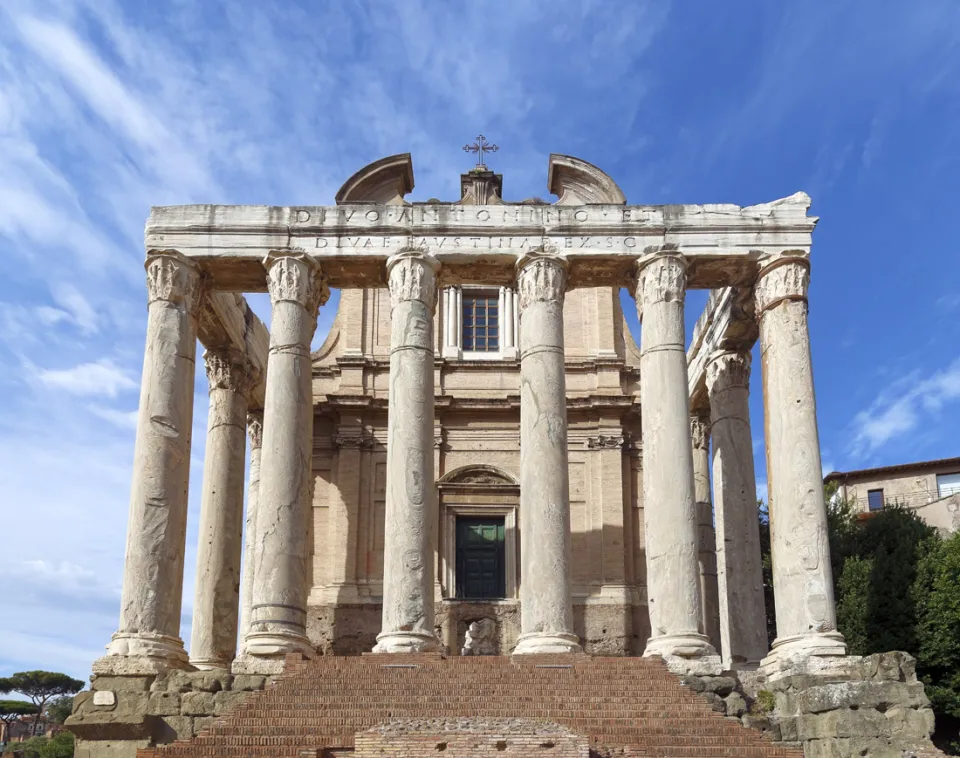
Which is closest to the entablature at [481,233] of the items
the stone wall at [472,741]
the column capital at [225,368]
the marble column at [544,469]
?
the marble column at [544,469]

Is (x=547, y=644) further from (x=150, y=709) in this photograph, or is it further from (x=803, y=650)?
(x=150, y=709)

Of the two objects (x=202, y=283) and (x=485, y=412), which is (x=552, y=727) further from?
(x=485, y=412)

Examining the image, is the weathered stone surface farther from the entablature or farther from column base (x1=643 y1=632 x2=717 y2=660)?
column base (x1=643 y1=632 x2=717 y2=660)

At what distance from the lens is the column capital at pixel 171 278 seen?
2411 centimetres

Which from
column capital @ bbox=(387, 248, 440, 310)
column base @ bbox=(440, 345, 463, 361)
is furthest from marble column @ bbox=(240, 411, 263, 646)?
column capital @ bbox=(387, 248, 440, 310)

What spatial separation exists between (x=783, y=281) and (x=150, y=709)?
15311 mm

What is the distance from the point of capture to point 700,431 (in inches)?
1252

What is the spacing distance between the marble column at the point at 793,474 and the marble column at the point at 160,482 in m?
11.9

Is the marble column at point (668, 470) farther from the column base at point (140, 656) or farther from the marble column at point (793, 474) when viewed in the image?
the column base at point (140, 656)

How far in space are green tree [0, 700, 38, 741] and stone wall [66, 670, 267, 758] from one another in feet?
199

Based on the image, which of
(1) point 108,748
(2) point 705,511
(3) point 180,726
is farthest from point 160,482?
(2) point 705,511

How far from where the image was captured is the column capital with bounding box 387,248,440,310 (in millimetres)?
24234

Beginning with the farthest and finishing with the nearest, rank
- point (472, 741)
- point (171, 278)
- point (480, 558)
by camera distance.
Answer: point (480, 558)
point (171, 278)
point (472, 741)

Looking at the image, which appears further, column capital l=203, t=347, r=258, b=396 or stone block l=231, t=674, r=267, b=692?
column capital l=203, t=347, r=258, b=396
